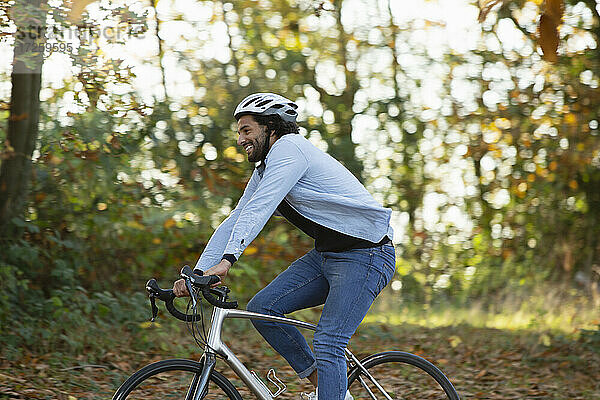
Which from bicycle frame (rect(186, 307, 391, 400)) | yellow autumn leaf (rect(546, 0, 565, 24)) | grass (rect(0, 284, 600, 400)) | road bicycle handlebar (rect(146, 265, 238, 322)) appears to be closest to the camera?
yellow autumn leaf (rect(546, 0, 565, 24))

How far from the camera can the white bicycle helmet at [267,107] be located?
3.33 metres

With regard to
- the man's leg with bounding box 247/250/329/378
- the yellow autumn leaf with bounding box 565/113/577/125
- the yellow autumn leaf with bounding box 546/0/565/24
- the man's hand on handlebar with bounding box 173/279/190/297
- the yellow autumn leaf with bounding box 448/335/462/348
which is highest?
the yellow autumn leaf with bounding box 565/113/577/125

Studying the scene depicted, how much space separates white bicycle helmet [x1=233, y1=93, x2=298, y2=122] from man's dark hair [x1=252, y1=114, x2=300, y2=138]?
36 mm

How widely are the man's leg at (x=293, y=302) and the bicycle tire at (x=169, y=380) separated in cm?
32

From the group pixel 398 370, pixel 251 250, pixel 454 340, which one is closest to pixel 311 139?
pixel 251 250

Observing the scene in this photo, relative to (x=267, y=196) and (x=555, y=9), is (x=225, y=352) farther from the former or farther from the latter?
(x=555, y=9)

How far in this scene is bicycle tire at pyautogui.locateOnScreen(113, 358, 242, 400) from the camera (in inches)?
123

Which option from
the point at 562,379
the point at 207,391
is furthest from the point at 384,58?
the point at 207,391

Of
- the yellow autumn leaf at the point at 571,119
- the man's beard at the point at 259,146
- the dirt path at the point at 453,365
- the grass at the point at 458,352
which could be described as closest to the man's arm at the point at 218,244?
the man's beard at the point at 259,146

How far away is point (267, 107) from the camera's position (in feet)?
10.9

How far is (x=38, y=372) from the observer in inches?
226

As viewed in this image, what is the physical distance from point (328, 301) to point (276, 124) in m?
0.83

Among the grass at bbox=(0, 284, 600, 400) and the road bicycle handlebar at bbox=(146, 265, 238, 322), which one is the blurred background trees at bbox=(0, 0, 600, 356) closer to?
the grass at bbox=(0, 284, 600, 400)

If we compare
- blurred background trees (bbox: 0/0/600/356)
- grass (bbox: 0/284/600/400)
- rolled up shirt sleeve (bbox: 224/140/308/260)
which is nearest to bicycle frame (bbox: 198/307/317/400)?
rolled up shirt sleeve (bbox: 224/140/308/260)
